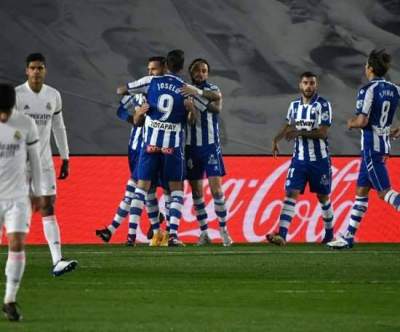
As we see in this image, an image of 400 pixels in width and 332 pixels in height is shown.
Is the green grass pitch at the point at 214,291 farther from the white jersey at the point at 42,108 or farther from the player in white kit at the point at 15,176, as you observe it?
the white jersey at the point at 42,108

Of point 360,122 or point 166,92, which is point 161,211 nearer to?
point 166,92

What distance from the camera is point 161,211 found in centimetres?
1725

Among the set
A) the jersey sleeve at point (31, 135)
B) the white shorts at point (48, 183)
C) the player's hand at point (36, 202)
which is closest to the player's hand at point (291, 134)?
the white shorts at point (48, 183)

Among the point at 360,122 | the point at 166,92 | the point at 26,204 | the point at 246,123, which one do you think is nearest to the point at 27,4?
the point at 246,123

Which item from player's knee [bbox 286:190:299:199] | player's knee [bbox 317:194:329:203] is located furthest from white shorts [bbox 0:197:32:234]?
player's knee [bbox 317:194:329:203]

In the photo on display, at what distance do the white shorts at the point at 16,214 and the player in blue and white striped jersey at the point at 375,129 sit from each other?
5.75 m

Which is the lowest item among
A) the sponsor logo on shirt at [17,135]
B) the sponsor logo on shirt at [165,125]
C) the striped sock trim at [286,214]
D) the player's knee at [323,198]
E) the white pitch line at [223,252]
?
the white pitch line at [223,252]

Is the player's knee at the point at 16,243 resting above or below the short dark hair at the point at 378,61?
below

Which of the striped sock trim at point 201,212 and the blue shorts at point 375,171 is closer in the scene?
the blue shorts at point 375,171

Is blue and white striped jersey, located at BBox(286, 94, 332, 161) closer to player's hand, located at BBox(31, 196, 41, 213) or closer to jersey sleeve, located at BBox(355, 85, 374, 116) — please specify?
jersey sleeve, located at BBox(355, 85, 374, 116)

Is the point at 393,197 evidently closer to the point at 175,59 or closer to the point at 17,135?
the point at 175,59

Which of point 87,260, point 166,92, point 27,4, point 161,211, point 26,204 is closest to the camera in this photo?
point 26,204

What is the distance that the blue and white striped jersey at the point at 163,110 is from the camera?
1548 cm

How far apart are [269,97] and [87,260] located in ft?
32.8
